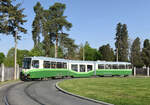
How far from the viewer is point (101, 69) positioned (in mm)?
44000

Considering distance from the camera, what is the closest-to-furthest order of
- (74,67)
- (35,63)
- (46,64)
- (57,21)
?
(35,63), (46,64), (74,67), (57,21)

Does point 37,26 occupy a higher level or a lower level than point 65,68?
higher

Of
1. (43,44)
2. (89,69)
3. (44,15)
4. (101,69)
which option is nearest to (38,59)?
(89,69)

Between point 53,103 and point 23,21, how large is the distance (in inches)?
1068

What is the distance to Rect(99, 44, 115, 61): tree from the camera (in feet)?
286

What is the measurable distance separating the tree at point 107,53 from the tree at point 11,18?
54.1 metres

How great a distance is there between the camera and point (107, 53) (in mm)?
88000

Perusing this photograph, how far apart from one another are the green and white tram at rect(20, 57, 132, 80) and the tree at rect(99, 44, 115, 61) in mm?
37809

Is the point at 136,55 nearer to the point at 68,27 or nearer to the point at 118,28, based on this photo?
the point at 118,28

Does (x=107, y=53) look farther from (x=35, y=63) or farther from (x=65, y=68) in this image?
(x=35, y=63)

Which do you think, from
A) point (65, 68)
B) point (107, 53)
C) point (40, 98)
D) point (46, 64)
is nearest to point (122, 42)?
point (107, 53)

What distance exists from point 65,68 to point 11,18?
11317mm

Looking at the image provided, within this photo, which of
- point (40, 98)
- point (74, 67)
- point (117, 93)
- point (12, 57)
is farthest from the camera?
point (12, 57)

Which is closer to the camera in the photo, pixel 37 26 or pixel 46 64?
pixel 46 64
